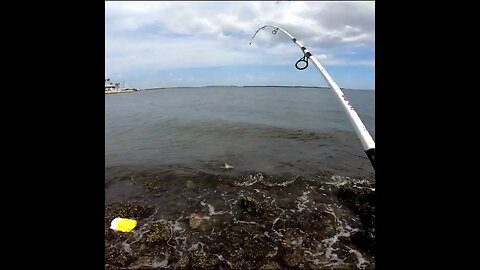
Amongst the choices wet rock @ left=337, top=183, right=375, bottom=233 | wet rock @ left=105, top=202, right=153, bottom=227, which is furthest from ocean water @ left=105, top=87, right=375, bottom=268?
wet rock @ left=105, top=202, right=153, bottom=227

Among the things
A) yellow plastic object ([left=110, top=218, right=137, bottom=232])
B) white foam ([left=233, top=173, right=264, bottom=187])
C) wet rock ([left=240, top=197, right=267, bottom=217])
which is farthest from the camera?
white foam ([left=233, top=173, right=264, bottom=187])

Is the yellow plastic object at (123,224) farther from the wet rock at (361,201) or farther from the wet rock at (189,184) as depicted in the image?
the wet rock at (361,201)

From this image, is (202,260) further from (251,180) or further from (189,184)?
(251,180)

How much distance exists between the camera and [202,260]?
9148mm

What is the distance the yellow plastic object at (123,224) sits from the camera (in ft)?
36.5

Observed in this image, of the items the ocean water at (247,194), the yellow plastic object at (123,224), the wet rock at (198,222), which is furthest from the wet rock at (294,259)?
the yellow plastic object at (123,224)

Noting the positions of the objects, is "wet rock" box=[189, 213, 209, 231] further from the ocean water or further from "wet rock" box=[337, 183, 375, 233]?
"wet rock" box=[337, 183, 375, 233]

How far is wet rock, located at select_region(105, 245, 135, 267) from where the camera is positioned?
898 cm

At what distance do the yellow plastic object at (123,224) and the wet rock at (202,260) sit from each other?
11.4ft

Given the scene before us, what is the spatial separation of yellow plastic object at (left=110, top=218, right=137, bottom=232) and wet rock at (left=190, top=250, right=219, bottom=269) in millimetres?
3475

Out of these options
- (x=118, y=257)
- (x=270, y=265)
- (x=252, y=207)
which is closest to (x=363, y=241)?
(x=270, y=265)

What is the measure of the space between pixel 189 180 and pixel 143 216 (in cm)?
497
